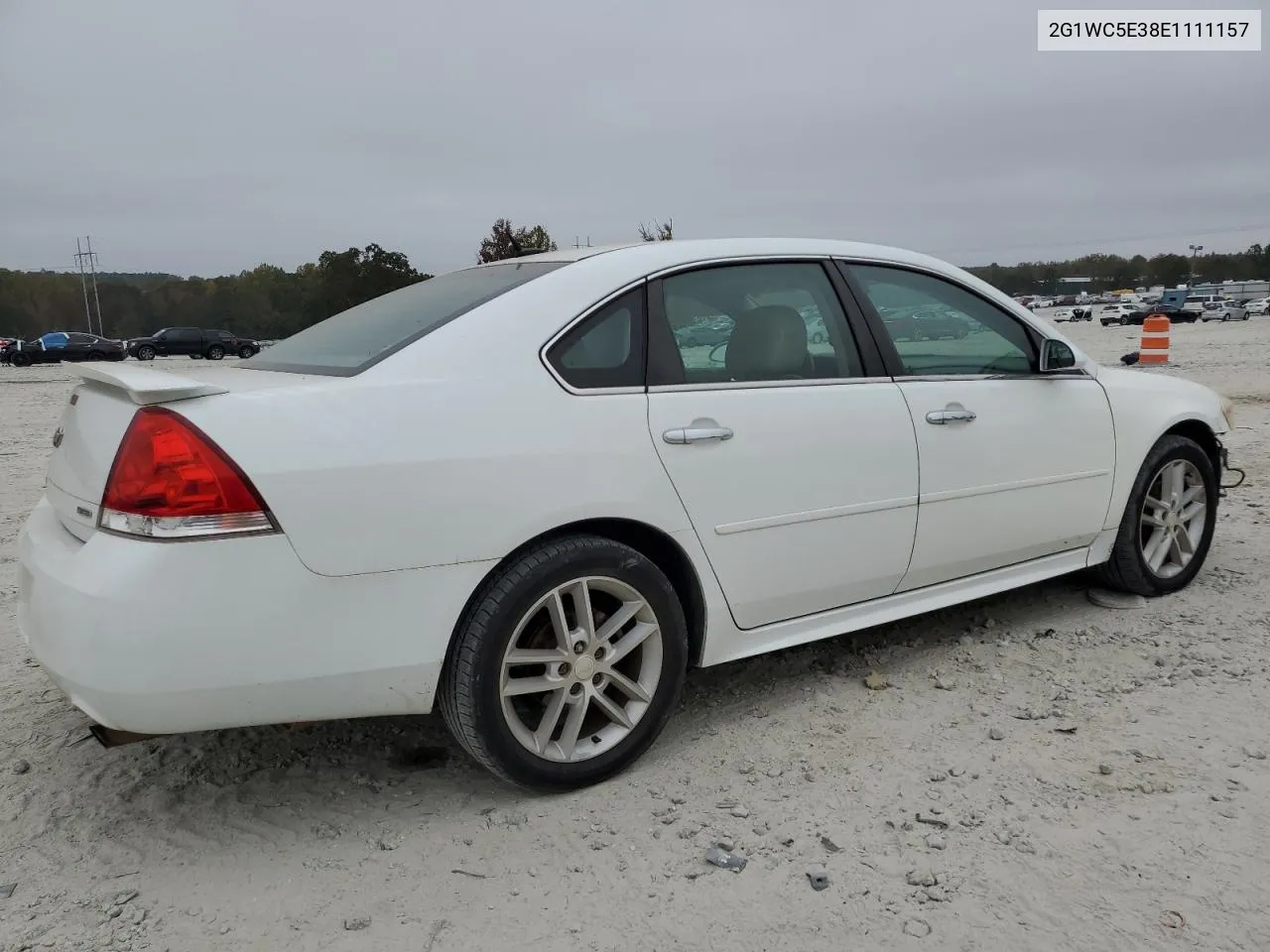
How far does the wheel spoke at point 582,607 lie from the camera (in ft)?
8.46

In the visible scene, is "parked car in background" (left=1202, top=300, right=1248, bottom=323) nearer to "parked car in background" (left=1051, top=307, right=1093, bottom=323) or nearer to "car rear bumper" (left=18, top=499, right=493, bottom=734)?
"parked car in background" (left=1051, top=307, right=1093, bottom=323)

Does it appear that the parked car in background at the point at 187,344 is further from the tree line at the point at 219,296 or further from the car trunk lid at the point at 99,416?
the car trunk lid at the point at 99,416

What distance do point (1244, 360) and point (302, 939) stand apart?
21.2m

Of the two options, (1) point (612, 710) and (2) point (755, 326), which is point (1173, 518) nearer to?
(2) point (755, 326)

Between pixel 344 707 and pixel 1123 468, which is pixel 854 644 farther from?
pixel 344 707

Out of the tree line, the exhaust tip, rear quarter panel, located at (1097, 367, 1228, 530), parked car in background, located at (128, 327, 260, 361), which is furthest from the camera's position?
the tree line

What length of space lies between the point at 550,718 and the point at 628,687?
248 mm

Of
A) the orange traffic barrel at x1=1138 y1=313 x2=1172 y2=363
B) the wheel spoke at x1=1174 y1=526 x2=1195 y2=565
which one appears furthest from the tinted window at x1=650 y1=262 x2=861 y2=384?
the orange traffic barrel at x1=1138 y1=313 x2=1172 y2=363

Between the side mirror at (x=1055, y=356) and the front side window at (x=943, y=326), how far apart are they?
46 mm

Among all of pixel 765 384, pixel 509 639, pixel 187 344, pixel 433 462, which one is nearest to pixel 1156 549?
pixel 765 384

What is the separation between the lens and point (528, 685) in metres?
2.56

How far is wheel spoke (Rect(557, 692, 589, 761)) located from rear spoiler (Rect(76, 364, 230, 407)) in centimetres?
123

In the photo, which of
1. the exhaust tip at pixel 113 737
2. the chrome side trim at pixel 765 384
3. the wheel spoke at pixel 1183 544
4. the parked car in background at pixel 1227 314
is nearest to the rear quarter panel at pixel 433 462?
the chrome side trim at pixel 765 384

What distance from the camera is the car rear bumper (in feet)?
6.93
